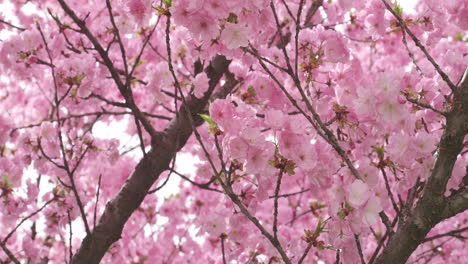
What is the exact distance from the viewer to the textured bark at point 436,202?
2154 millimetres

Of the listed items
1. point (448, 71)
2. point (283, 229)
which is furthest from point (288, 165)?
point (283, 229)

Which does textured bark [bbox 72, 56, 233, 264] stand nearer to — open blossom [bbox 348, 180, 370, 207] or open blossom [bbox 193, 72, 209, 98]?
open blossom [bbox 193, 72, 209, 98]

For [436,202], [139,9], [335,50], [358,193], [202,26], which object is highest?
[335,50]

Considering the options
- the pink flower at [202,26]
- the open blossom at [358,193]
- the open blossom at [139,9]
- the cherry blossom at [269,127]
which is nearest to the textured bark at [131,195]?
the cherry blossom at [269,127]

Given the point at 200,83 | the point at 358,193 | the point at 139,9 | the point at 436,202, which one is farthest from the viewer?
the point at 200,83

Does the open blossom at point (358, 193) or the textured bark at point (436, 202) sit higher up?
the textured bark at point (436, 202)

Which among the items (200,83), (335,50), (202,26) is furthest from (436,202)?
(200,83)

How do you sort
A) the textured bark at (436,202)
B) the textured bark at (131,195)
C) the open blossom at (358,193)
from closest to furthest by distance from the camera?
the open blossom at (358,193), the textured bark at (436,202), the textured bark at (131,195)

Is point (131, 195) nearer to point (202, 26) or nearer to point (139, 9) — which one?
point (139, 9)

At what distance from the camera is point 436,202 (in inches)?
85.0

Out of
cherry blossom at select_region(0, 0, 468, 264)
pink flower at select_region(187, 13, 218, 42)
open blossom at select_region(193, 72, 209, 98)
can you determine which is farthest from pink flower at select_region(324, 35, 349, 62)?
pink flower at select_region(187, 13, 218, 42)

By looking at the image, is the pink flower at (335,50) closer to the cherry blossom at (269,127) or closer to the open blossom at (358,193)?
the cherry blossom at (269,127)

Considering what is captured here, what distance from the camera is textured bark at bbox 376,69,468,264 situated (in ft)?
7.07

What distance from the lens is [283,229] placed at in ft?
13.3
